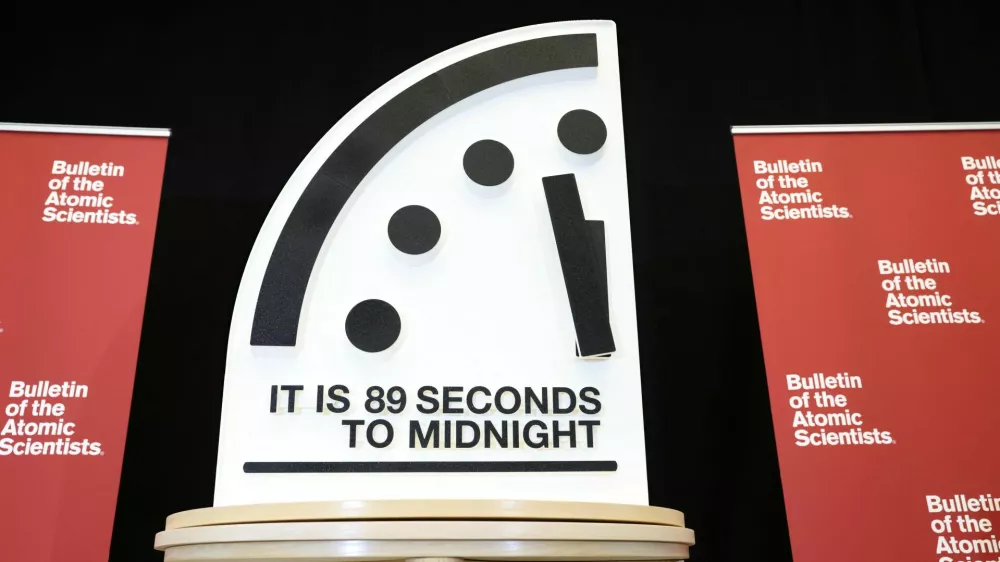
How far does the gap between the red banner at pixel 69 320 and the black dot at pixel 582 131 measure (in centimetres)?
117

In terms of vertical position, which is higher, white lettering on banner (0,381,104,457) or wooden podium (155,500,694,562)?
white lettering on banner (0,381,104,457)

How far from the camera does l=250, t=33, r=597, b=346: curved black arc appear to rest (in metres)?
1.65

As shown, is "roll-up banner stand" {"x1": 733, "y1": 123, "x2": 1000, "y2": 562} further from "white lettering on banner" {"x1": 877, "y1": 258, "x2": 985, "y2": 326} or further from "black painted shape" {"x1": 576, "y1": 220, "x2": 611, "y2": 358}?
"black painted shape" {"x1": 576, "y1": 220, "x2": 611, "y2": 358}

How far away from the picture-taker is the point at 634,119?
8.18ft

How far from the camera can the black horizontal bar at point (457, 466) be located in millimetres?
1574

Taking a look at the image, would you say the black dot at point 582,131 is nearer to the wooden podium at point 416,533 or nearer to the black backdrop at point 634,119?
the black backdrop at point 634,119

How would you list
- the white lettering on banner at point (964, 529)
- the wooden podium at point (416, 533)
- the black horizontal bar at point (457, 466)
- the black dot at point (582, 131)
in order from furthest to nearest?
the white lettering on banner at point (964, 529) < the black dot at point (582, 131) < the black horizontal bar at point (457, 466) < the wooden podium at point (416, 533)

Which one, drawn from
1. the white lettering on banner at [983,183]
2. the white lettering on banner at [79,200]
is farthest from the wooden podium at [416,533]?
the white lettering on banner at [983,183]

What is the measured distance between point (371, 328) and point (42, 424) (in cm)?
102

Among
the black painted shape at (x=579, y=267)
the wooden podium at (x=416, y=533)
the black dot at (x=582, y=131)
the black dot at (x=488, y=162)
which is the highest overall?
the black dot at (x=582, y=131)

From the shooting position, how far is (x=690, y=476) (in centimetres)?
219

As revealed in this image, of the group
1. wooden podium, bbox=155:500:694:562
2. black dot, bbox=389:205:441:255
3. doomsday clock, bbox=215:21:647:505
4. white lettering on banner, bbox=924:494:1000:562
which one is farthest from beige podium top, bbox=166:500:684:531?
white lettering on banner, bbox=924:494:1000:562

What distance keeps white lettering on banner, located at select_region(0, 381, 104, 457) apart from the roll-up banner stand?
1751mm

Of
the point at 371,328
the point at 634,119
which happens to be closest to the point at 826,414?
the point at 634,119
